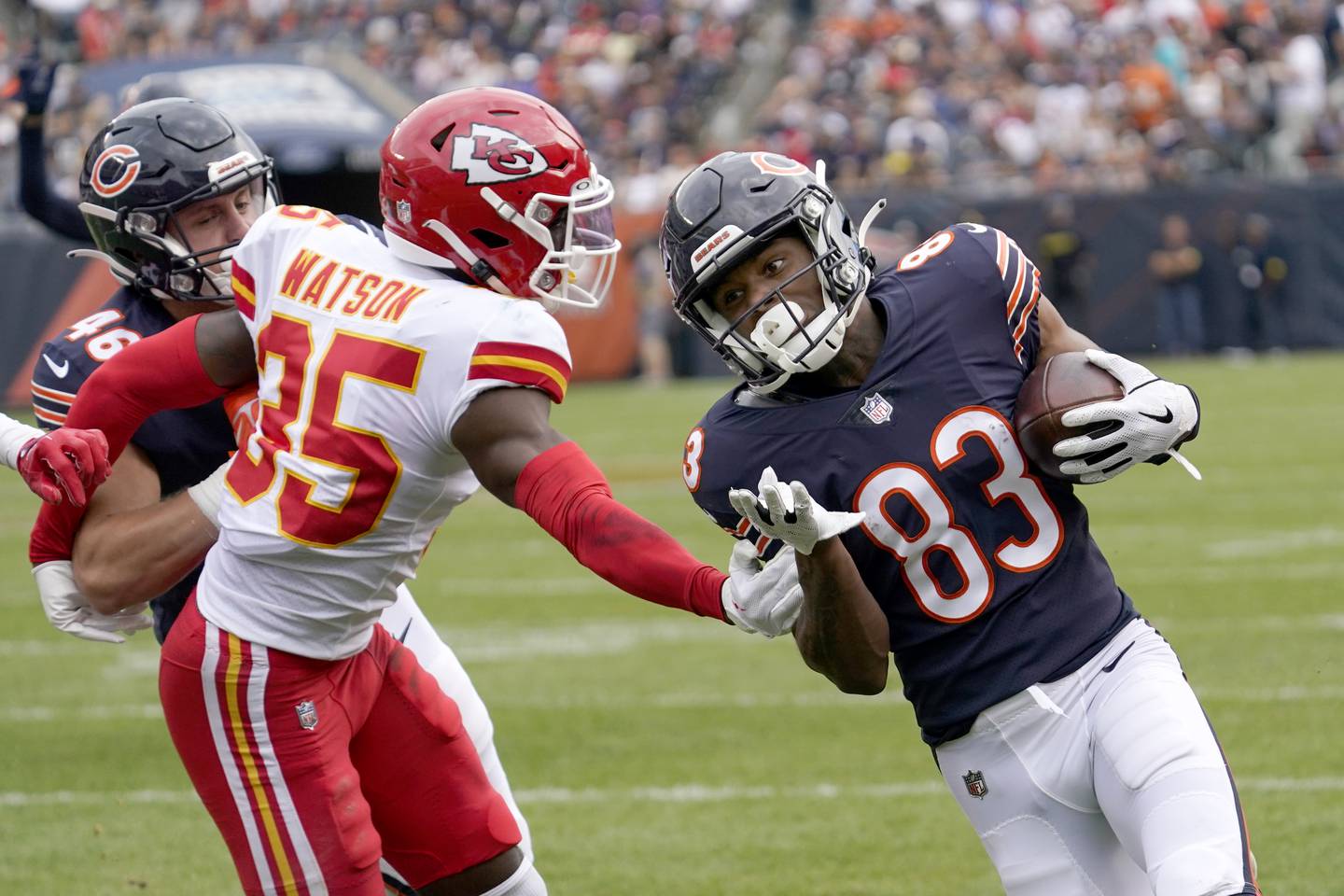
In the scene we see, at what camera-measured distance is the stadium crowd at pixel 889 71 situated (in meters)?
21.1

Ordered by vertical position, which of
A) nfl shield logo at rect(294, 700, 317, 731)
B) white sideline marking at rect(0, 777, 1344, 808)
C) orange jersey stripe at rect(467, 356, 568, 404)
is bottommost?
white sideline marking at rect(0, 777, 1344, 808)

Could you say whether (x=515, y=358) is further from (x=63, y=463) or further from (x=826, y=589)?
(x=63, y=463)

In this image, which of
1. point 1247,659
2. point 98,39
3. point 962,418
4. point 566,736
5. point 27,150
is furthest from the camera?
point 98,39

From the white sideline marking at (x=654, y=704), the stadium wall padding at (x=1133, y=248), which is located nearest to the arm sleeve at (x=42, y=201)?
the white sideline marking at (x=654, y=704)

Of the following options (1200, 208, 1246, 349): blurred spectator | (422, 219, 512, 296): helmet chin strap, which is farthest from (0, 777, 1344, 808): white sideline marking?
(1200, 208, 1246, 349): blurred spectator

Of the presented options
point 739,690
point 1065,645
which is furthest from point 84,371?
point 739,690

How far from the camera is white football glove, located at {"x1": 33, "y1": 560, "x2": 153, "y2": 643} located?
369cm

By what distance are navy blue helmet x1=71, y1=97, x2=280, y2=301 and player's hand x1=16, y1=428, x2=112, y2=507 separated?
0.53 metres

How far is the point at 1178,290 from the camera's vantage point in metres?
20.4

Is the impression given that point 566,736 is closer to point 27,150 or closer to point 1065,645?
point 27,150

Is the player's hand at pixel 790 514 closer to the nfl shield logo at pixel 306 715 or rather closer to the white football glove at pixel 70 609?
the nfl shield logo at pixel 306 715

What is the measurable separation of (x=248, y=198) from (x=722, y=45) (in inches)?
850

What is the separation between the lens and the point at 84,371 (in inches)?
149

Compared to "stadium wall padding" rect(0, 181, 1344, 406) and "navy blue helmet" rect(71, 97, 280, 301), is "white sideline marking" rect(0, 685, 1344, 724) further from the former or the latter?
"stadium wall padding" rect(0, 181, 1344, 406)
